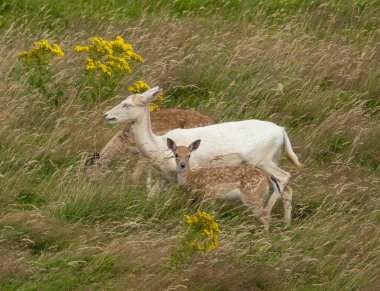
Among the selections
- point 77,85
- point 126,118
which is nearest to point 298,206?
point 126,118

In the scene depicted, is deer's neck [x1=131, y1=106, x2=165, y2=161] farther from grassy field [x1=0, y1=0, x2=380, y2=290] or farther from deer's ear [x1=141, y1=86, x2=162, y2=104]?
grassy field [x1=0, y1=0, x2=380, y2=290]

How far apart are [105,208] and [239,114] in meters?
3.62

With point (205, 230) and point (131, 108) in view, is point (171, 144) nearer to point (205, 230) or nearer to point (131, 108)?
point (131, 108)

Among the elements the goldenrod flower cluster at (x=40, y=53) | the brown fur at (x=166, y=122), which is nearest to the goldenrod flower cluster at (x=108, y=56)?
the goldenrod flower cluster at (x=40, y=53)

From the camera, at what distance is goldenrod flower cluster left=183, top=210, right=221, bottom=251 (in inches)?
464

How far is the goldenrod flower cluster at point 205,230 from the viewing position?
11789 mm

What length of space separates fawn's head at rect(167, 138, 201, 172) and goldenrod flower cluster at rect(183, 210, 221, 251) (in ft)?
5.44

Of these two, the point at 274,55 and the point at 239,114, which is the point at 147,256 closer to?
the point at 239,114

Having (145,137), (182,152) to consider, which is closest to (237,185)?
(182,152)

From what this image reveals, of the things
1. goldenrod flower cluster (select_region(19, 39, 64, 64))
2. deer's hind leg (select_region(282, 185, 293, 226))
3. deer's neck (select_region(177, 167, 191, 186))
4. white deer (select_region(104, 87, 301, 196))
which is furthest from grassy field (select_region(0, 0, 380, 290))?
goldenrod flower cluster (select_region(19, 39, 64, 64))

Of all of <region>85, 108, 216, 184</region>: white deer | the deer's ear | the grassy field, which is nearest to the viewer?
the grassy field

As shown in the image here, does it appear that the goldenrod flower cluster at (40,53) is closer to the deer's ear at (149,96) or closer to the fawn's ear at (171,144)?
the deer's ear at (149,96)

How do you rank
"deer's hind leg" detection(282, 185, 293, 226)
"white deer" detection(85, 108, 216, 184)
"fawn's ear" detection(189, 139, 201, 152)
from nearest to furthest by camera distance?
1. "deer's hind leg" detection(282, 185, 293, 226)
2. "fawn's ear" detection(189, 139, 201, 152)
3. "white deer" detection(85, 108, 216, 184)

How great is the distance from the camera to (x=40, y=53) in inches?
582
